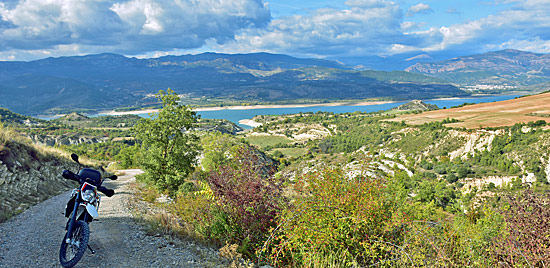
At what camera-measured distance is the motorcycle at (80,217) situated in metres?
5.95

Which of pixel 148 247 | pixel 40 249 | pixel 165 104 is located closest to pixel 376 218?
pixel 148 247

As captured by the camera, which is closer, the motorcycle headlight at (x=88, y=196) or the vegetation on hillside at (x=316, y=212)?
the vegetation on hillside at (x=316, y=212)

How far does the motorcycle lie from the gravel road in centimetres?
28

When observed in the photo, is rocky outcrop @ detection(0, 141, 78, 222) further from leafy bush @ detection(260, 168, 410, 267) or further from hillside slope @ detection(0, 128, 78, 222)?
leafy bush @ detection(260, 168, 410, 267)

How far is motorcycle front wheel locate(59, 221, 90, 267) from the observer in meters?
5.85

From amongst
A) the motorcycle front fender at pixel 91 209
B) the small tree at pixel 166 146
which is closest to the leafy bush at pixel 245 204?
the motorcycle front fender at pixel 91 209

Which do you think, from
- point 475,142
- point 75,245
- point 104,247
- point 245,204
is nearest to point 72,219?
point 75,245

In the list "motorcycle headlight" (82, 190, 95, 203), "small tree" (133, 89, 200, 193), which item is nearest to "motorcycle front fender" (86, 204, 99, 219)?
"motorcycle headlight" (82, 190, 95, 203)

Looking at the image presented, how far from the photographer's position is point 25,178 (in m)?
13.0

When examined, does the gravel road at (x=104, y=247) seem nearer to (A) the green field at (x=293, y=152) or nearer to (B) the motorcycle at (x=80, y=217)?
(B) the motorcycle at (x=80, y=217)

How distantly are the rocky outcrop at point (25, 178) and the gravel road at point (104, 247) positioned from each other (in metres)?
1.69

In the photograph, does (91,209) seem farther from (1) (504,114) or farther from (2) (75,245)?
(1) (504,114)

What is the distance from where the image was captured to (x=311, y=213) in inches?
232

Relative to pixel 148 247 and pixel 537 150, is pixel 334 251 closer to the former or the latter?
pixel 148 247
